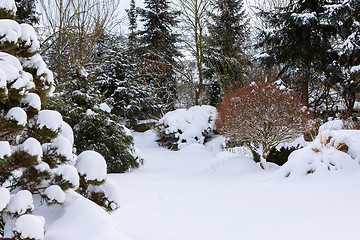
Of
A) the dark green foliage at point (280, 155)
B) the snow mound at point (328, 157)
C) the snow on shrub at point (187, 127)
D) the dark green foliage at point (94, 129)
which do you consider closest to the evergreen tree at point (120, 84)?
the snow on shrub at point (187, 127)

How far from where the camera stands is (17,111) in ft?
6.89

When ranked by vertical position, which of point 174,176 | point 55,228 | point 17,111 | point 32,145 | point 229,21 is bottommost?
point 174,176

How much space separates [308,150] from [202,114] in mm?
7489

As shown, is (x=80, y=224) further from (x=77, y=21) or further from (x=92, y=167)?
(x=77, y=21)

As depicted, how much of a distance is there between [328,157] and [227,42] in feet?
40.3

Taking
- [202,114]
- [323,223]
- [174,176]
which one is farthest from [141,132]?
[323,223]

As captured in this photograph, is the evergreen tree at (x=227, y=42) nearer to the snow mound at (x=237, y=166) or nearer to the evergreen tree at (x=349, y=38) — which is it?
the evergreen tree at (x=349, y=38)

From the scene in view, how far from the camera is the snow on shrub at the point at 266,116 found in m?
6.71

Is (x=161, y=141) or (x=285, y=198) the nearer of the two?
(x=285, y=198)

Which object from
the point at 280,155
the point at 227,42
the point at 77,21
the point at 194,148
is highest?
the point at 77,21

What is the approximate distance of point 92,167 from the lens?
2596mm

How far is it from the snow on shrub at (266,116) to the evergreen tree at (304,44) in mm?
5767

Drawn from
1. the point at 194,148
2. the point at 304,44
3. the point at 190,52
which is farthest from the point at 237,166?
the point at 190,52

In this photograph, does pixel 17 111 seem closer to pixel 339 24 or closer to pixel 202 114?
pixel 202 114
